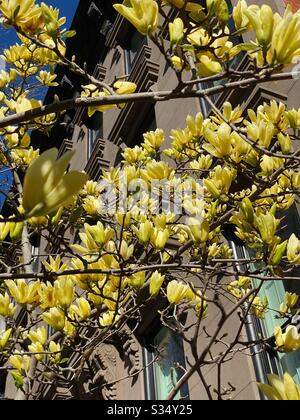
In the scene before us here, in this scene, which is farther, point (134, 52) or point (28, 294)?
point (134, 52)

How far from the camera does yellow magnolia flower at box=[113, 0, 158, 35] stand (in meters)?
2.14

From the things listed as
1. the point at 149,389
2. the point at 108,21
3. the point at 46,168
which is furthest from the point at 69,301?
the point at 108,21

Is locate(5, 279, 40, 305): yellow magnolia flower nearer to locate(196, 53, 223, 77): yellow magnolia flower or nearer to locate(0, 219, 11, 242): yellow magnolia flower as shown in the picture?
locate(0, 219, 11, 242): yellow magnolia flower

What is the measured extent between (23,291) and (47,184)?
1.93m

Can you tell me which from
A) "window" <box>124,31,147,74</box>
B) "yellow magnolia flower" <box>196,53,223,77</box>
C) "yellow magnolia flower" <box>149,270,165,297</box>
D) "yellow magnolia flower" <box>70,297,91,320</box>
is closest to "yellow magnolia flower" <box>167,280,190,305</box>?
"yellow magnolia flower" <box>149,270,165,297</box>

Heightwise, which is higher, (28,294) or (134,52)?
(134,52)

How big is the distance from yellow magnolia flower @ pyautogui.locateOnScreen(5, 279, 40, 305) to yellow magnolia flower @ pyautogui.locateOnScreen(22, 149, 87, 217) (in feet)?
6.06

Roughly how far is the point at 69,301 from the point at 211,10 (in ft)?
5.56

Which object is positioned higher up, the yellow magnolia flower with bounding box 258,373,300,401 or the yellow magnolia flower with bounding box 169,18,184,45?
the yellow magnolia flower with bounding box 169,18,184,45

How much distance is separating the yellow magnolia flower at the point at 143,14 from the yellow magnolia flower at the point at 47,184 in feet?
3.34

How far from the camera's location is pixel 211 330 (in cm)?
548

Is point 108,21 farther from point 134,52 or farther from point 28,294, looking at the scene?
point 28,294

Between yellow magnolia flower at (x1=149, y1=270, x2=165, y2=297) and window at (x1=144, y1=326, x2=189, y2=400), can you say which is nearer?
yellow magnolia flower at (x1=149, y1=270, x2=165, y2=297)

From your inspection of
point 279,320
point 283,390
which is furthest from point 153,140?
point 283,390
